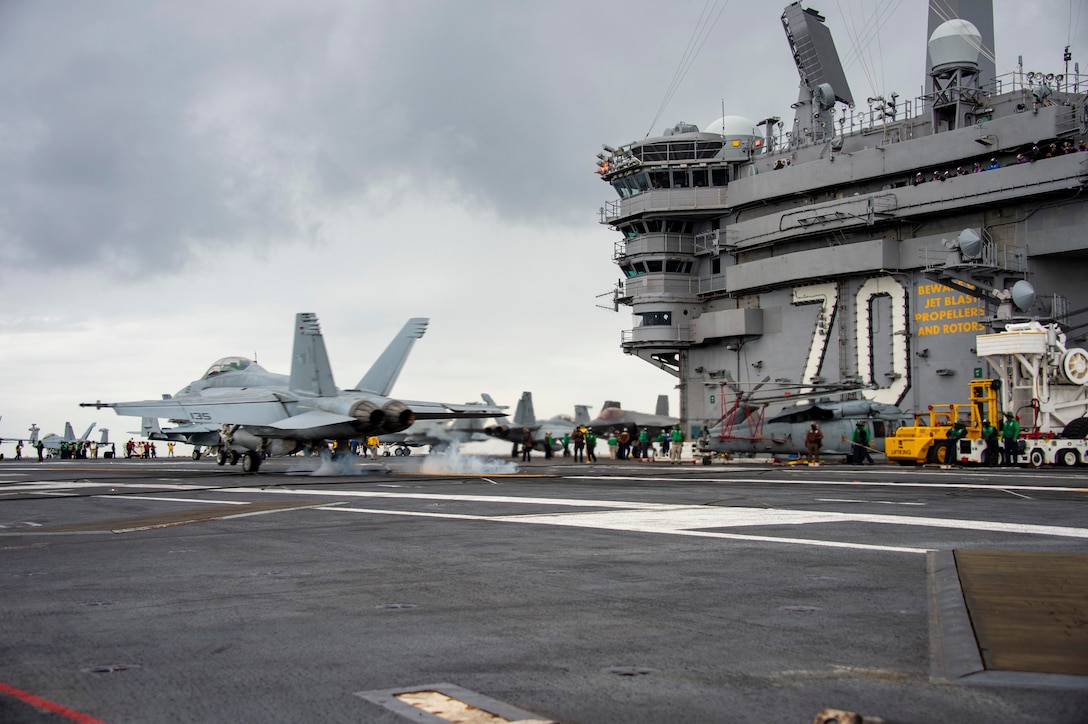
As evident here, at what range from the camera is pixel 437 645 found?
17.7 feet

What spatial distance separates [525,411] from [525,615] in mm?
56104

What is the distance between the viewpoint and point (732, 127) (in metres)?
59.6

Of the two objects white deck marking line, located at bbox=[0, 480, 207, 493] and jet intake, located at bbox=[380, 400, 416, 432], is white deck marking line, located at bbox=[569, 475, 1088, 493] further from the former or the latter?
white deck marking line, located at bbox=[0, 480, 207, 493]

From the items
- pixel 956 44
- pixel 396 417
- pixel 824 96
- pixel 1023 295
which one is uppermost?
pixel 824 96

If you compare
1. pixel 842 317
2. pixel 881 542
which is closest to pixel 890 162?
pixel 842 317

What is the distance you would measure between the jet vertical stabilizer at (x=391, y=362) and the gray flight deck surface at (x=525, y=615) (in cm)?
1671

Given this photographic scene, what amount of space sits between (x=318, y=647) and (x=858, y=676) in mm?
2942

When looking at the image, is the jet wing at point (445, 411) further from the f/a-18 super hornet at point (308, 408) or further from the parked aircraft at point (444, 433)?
the parked aircraft at point (444, 433)

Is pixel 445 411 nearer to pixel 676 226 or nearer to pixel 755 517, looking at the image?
pixel 755 517

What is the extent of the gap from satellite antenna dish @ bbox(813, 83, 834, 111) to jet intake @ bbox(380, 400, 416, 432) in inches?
1420

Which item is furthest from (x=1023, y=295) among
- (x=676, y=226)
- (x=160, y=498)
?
(x=160, y=498)

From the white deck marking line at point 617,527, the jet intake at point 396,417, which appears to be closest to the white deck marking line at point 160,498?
the white deck marking line at point 617,527

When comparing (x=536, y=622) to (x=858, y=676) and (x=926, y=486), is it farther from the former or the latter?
(x=926, y=486)

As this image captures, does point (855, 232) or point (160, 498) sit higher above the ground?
point (855, 232)
